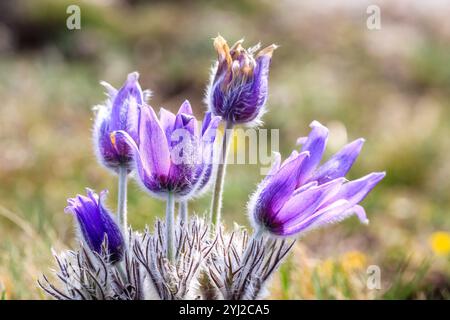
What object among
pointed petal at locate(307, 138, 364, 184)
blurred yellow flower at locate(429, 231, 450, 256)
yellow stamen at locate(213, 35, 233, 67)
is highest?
yellow stamen at locate(213, 35, 233, 67)

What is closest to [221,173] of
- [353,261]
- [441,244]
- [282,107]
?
[353,261]

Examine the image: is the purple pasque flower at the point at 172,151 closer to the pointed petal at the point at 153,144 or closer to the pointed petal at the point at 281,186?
the pointed petal at the point at 153,144

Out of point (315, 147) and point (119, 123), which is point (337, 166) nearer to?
point (315, 147)

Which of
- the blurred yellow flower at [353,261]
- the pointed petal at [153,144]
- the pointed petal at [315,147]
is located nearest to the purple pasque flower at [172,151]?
the pointed petal at [153,144]

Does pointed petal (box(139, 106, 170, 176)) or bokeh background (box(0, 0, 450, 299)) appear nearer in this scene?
pointed petal (box(139, 106, 170, 176))

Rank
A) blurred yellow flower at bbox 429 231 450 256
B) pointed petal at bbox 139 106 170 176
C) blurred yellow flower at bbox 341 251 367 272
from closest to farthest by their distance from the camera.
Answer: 1. pointed petal at bbox 139 106 170 176
2. blurred yellow flower at bbox 341 251 367 272
3. blurred yellow flower at bbox 429 231 450 256

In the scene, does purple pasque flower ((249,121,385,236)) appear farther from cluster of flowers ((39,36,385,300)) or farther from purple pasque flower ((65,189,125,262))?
purple pasque flower ((65,189,125,262))

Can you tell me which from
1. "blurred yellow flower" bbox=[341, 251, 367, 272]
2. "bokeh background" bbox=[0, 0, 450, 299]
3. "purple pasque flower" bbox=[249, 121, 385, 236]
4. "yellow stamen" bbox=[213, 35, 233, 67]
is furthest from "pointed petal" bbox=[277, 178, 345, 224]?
"blurred yellow flower" bbox=[341, 251, 367, 272]
